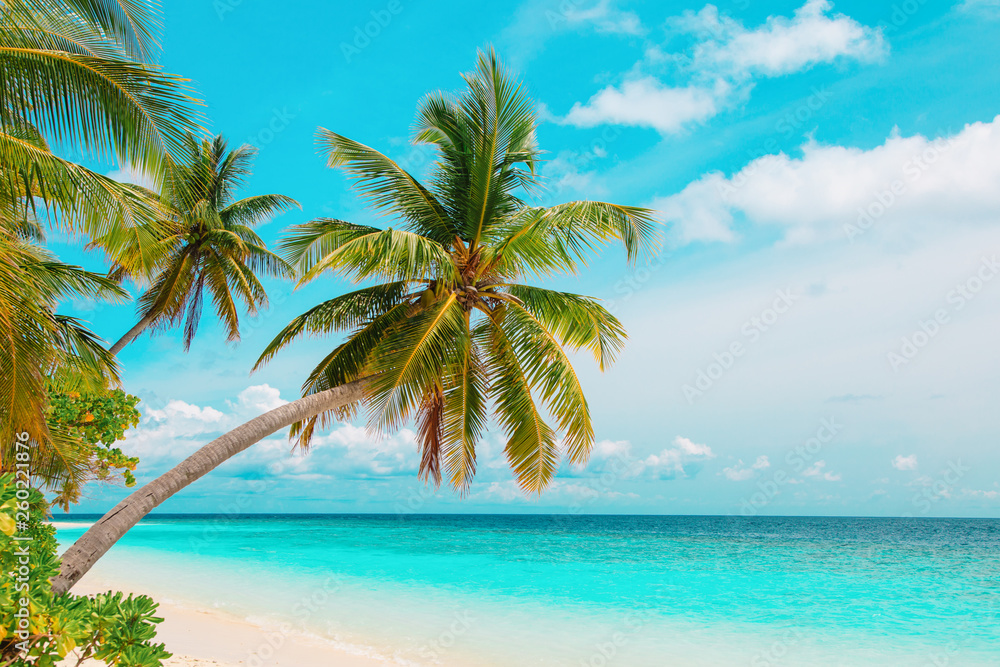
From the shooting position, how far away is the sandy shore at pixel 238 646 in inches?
332

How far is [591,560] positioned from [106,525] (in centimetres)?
2016

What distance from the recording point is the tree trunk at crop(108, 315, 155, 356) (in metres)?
11.0

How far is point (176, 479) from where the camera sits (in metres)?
4.82

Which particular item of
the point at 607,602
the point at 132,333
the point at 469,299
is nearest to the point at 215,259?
the point at 132,333

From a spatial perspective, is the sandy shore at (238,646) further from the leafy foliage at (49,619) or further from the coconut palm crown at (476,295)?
the leafy foliage at (49,619)

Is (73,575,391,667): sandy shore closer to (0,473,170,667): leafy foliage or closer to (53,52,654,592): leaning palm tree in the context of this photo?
(53,52,654,592): leaning palm tree

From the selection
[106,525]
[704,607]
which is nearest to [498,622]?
[704,607]

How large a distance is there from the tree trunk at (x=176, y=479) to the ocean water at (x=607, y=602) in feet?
16.5

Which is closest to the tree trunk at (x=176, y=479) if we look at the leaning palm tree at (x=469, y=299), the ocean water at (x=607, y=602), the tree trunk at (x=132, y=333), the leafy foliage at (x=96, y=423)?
the leaning palm tree at (x=469, y=299)

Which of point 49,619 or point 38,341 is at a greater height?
point 38,341

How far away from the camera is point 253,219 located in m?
13.3

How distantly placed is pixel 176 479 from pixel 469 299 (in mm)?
3965

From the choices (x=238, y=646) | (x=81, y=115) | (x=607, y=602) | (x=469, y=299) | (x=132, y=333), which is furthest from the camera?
(x=607, y=602)

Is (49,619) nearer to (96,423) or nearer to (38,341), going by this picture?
(38,341)
